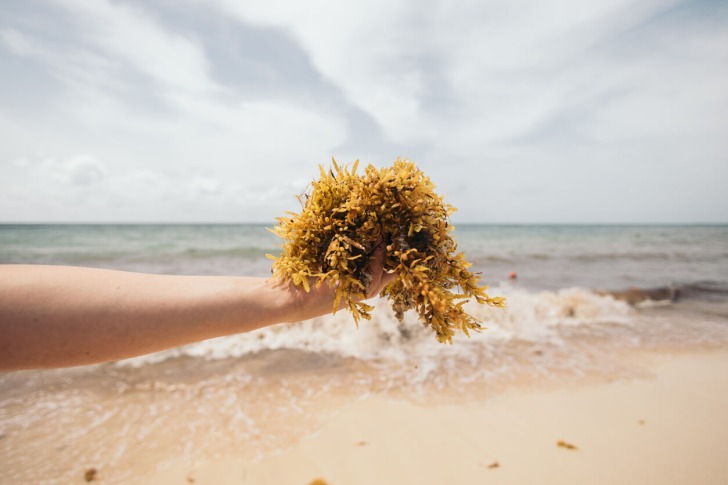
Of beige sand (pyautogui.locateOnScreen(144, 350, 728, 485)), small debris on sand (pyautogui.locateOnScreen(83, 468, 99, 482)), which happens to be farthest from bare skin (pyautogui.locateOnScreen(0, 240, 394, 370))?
small debris on sand (pyautogui.locateOnScreen(83, 468, 99, 482))

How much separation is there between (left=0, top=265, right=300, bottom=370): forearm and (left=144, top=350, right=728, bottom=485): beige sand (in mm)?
2239

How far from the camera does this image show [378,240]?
193 centimetres

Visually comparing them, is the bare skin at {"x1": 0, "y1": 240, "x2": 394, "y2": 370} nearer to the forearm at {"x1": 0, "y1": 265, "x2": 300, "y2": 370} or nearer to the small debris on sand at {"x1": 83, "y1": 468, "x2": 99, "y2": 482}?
the forearm at {"x1": 0, "y1": 265, "x2": 300, "y2": 370}

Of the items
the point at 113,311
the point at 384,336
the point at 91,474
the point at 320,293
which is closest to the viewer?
the point at 113,311

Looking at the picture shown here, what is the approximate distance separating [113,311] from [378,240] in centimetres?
136

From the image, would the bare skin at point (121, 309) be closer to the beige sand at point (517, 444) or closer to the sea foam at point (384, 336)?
the beige sand at point (517, 444)

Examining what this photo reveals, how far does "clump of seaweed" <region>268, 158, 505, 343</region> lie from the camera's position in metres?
1.80

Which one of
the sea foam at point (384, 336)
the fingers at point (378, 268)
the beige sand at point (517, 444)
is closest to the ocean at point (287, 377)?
the sea foam at point (384, 336)

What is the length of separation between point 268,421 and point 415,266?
333cm

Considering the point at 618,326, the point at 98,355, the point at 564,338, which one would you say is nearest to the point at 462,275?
the point at 98,355

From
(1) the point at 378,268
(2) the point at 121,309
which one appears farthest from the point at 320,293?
(2) the point at 121,309

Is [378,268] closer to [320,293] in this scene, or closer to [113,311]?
[320,293]

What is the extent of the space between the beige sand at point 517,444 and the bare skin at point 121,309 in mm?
2243

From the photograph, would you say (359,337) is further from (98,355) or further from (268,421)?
(98,355)
